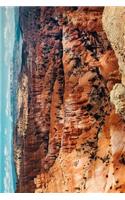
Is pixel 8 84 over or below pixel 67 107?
over

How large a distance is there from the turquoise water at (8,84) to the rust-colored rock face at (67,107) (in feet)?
0.13

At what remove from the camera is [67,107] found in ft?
7.51

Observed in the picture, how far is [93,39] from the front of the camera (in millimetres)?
2277

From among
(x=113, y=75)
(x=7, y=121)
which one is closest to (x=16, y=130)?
(x=7, y=121)

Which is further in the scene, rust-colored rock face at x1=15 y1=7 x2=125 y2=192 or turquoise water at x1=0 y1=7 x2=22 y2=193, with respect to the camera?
turquoise water at x1=0 y1=7 x2=22 y2=193

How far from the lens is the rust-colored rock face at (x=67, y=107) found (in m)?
2.23

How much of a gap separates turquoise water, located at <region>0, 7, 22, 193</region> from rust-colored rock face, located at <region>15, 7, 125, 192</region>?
1.6 inches

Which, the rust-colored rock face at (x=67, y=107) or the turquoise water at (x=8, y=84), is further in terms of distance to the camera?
the turquoise water at (x=8, y=84)

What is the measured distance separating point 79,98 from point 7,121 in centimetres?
44

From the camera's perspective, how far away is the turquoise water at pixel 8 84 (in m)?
2.34

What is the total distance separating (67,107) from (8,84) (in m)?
0.38

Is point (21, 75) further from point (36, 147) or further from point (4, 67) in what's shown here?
point (36, 147)

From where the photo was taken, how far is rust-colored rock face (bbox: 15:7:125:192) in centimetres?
223

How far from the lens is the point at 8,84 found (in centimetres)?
236
